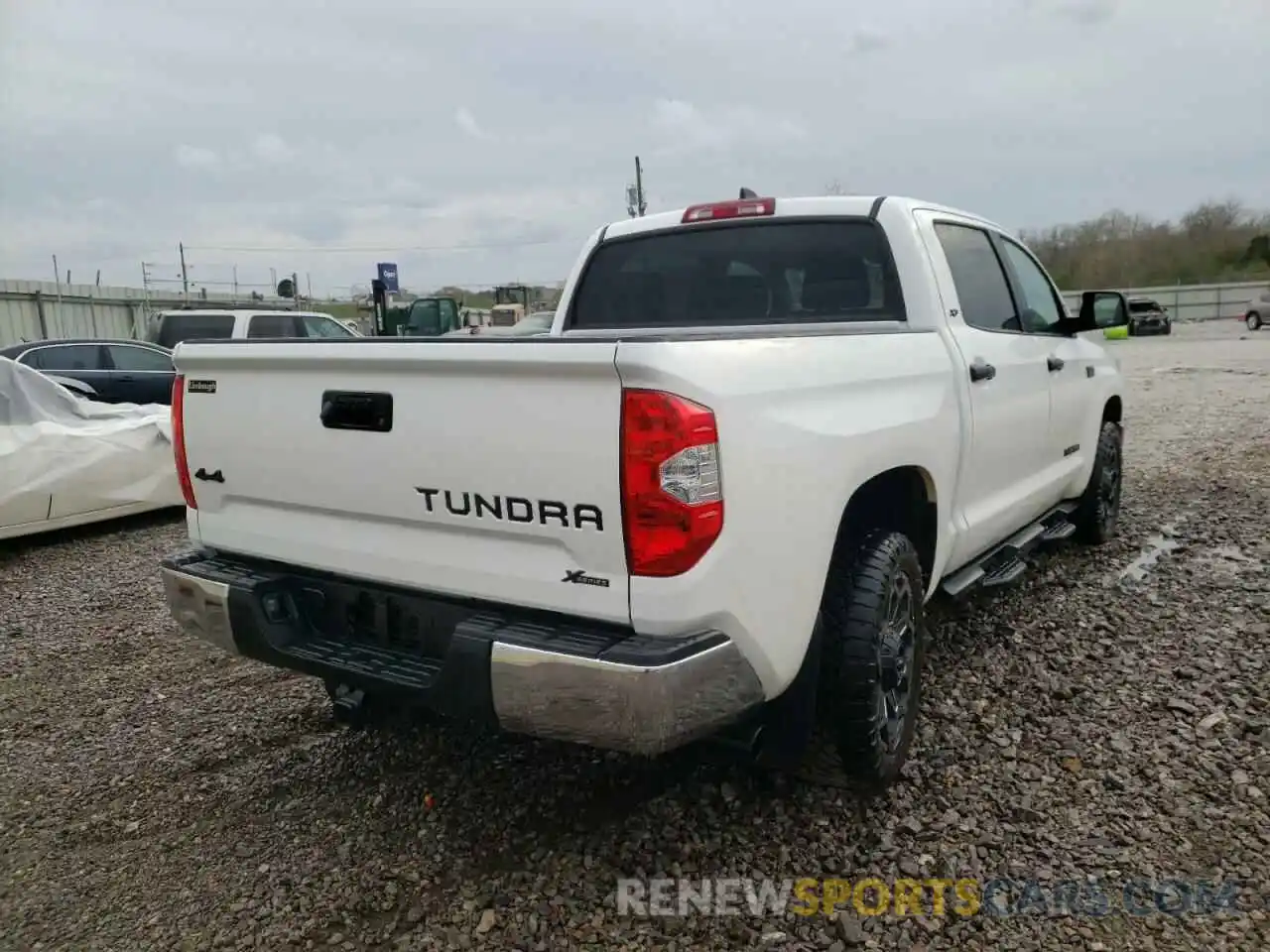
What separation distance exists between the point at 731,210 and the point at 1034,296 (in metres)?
1.76

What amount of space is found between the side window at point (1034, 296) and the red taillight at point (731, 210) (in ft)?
4.43

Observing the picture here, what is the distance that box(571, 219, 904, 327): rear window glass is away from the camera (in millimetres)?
3701

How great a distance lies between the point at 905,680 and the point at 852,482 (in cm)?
82

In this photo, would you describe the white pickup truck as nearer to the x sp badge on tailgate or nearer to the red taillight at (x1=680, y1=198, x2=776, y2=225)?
the x sp badge on tailgate

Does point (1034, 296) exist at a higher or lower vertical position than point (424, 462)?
higher

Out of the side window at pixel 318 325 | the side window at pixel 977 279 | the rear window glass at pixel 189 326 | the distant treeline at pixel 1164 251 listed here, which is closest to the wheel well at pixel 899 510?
the side window at pixel 977 279

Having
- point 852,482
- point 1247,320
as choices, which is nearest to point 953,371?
point 852,482

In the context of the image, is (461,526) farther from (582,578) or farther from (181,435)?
(181,435)

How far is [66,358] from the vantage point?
11.4 meters

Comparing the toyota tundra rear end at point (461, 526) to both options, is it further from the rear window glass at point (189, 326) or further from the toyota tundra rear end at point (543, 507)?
the rear window glass at point (189, 326)

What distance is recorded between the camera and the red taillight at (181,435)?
10.1 ft

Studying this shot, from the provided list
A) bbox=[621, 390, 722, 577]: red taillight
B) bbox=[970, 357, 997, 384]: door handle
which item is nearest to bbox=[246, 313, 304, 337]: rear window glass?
bbox=[970, 357, 997, 384]: door handle

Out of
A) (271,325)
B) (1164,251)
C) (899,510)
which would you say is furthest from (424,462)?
(1164,251)

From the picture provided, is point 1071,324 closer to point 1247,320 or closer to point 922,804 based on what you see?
point 922,804
